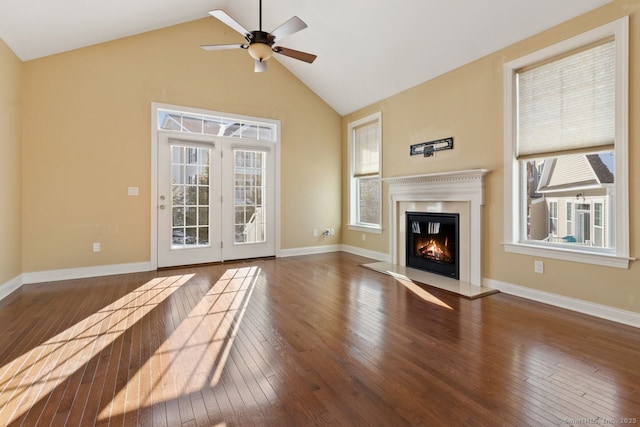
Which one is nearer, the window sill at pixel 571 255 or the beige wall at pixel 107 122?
the window sill at pixel 571 255

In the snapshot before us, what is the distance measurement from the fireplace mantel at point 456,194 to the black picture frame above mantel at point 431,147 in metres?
0.44

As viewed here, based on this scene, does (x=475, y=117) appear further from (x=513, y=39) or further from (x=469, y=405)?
(x=469, y=405)

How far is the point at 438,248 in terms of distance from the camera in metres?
4.61

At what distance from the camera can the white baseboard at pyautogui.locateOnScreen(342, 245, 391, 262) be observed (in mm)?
5593

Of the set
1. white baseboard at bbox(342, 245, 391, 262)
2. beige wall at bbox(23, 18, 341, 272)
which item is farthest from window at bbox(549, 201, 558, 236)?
beige wall at bbox(23, 18, 341, 272)

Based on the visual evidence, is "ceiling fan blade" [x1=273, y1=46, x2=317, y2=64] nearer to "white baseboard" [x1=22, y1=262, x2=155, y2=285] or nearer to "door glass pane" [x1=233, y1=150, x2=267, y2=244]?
"door glass pane" [x1=233, y1=150, x2=267, y2=244]

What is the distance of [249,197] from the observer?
5.76 m

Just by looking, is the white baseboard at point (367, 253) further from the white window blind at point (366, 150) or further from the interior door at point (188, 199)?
the interior door at point (188, 199)

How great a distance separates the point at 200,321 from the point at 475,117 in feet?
13.3

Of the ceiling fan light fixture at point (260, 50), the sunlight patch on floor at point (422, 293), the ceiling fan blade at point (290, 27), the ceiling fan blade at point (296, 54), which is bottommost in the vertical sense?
the sunlight patch on floor at point (422, 293)

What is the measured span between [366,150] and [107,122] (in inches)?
171

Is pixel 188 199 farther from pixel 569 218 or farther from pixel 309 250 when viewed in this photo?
pixel 569 218

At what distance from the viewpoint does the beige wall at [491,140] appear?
2779 millimetres

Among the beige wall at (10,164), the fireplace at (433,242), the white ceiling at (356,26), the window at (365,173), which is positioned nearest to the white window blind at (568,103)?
the white ceiling at (356,26)
